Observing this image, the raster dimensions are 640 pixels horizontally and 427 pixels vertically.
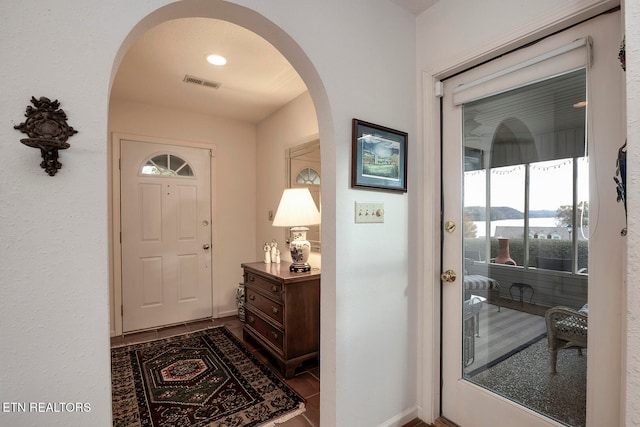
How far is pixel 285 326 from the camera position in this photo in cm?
237

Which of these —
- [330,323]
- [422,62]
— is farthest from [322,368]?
[422,62]

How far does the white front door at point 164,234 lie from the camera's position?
3309mm

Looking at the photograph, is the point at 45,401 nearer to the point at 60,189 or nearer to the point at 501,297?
the point at 60,189

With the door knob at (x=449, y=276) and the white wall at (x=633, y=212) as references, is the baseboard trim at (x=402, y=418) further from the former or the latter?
the white wall at (x=633, y=212)

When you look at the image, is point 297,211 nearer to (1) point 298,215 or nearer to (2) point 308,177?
(1) point 298,215

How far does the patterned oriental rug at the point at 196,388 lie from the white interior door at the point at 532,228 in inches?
47.2

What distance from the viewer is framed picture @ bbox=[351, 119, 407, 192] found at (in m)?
1.56

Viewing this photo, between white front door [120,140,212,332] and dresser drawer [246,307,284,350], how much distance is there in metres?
1.10

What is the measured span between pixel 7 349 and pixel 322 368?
1.25 m

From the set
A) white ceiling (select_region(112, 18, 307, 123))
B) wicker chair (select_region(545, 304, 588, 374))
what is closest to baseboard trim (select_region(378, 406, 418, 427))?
wicker chair (select_region(545, 304, 588, 374))

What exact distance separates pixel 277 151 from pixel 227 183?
2.84 feet

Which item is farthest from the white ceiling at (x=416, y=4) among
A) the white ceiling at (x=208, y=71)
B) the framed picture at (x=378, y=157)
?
the framed picture at (x=378, y=157)

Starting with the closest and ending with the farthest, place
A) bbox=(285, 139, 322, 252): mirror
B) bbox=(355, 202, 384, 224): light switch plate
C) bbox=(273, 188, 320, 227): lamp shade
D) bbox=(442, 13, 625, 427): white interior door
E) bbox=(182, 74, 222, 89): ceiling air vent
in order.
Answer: bbox=(442, 13, 625, 427): white interior door
bbox=(355, 202, 384, 224): light switch plate
bbox=(273, 188, 320, 227): lamp shade
bbox=(182, 74, 222, 89): ceiling air vent
bbox=(285, 139, 322, 252): mirror

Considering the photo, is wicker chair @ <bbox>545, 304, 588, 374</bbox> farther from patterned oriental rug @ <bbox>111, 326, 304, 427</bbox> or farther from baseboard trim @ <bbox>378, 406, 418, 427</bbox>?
patterned oriental rug @ <bbox>111, 326, 304, 427</bbox>
